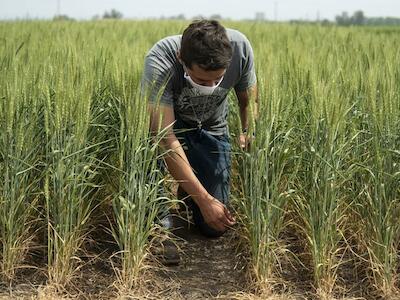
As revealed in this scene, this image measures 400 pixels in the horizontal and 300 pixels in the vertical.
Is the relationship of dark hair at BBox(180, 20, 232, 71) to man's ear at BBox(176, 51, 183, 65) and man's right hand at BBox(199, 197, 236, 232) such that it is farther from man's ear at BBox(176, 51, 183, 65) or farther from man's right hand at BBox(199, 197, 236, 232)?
man's right hand at BBox(199, 197, 236, 232)

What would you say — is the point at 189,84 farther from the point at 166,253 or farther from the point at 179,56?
the point at 166,253

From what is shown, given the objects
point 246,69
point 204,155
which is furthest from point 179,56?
point 204,155

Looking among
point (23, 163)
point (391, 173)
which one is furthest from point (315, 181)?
point (23, 163)

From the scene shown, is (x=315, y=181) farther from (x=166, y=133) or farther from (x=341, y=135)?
(x=166, y=133)

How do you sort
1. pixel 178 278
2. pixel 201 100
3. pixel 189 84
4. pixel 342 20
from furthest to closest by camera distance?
pixel 342 20 < pixel 201 100 < pixel 189 84 < pixel 178 278

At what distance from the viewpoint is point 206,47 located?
213 centimetres

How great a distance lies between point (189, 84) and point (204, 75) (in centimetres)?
22

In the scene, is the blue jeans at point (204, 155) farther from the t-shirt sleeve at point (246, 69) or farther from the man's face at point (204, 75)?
the man's face at point (204, 75)

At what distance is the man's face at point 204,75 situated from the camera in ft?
7.22

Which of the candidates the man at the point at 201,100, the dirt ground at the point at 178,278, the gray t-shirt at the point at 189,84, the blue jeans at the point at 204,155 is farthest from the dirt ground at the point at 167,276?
the gray t-shirt at the point at 189,84

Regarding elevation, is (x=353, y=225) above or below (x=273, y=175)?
below

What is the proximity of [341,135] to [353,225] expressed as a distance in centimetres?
50

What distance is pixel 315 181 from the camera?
2.15 meters

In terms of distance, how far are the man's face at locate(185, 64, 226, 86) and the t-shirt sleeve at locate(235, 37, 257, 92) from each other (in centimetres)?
29
